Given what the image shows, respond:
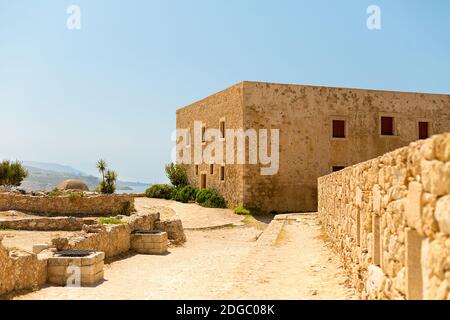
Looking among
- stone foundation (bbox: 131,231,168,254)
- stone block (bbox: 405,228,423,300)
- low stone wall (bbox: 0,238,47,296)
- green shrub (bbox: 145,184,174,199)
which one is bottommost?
stone foundation (bbox: 131,231,168,254)

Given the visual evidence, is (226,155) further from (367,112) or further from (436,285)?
(436,285)

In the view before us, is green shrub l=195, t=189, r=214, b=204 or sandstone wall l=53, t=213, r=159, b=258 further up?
green shrub l=195, t=189, r=214, b=204

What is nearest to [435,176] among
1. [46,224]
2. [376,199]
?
[376,199]

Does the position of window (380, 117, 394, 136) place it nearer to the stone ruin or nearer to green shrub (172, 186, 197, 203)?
green shrub (172, 186, 197, 203)

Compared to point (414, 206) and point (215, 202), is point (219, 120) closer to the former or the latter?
point (215, 202)

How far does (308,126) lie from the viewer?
25.7m

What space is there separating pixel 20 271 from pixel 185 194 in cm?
2128

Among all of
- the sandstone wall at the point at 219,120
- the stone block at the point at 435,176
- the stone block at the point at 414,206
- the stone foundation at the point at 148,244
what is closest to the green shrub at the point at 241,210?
the sandstone wall at the point at 219,120

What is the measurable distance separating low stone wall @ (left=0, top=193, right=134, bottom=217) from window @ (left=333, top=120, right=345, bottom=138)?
42.2ft

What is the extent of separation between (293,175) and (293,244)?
13.2 metres

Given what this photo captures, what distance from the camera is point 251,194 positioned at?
80.5 ft

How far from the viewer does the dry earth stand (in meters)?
7.04

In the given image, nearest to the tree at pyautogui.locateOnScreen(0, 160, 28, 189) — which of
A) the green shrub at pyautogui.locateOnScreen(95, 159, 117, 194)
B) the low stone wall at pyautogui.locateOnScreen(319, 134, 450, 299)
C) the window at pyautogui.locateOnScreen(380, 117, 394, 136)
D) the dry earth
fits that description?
the green shrub at pyautogui.locateOnScreen(95, 159, 117, 194)
